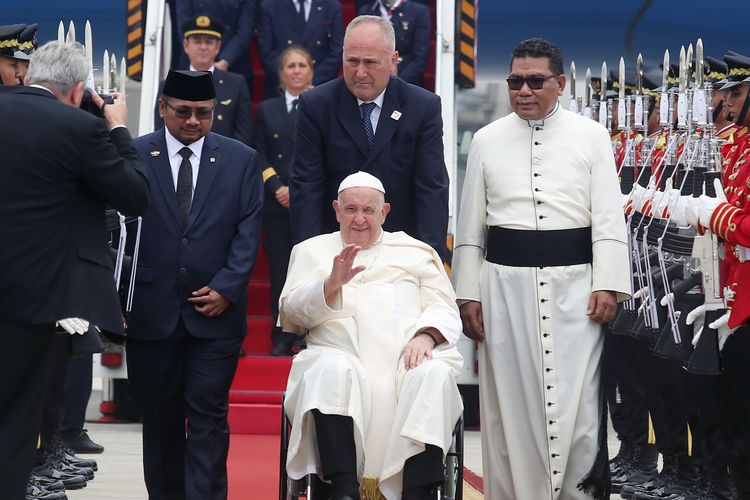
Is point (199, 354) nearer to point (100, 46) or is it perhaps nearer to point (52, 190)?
point (52, 190)

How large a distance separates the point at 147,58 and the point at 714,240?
5.27 meters

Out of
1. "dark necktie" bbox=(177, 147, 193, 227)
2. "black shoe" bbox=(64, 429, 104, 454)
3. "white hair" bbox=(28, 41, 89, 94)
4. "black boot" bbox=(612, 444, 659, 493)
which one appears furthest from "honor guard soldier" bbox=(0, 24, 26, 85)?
"black boot" bbox=(612, 444, 659, 493)

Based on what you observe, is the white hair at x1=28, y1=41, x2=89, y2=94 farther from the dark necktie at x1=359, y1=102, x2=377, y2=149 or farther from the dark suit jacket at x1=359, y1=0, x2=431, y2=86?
the dark suit jacket at x1=359, y1=0, x2=431, y2=86

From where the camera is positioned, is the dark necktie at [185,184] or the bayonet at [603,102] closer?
the dark necktie at [185,184]

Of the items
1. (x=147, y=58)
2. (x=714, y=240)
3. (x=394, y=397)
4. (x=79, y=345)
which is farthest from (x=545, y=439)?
(x=147, y=58)

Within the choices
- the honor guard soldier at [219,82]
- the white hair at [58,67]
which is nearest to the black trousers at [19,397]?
the white hair at [58,67]

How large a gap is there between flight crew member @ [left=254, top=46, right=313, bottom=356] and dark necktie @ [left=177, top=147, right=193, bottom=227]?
3.34 m

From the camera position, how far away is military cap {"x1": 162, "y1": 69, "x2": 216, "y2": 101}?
652cm

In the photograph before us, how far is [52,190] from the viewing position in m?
5.45

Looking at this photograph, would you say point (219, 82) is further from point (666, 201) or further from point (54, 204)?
point (54, 204)

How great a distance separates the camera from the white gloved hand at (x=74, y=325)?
17.9ft

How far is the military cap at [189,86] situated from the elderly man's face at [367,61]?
0.61 metres

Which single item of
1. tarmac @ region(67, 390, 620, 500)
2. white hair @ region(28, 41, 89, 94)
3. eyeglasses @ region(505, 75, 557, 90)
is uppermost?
eyeglasses @ region(505, 75, 557, 90)

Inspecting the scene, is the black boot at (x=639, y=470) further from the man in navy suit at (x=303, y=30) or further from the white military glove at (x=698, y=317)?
the man in navy suit at (x=303, y=30)
